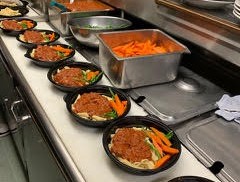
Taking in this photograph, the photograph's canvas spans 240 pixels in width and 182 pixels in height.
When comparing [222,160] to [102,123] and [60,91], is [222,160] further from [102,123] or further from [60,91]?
[60,91]

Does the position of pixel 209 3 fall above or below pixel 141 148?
above

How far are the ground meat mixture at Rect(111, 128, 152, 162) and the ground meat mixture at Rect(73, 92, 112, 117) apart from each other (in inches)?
5.4

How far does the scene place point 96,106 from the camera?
989 mm

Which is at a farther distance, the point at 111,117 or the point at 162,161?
the point at 111,117

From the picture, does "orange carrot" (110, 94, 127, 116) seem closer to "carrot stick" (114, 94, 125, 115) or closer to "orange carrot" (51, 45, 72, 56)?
"carrot stick" (114, 94, 125, 115)

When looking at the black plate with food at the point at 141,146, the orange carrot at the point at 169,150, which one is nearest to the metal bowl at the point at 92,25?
the black plate with food at the point at 141,146

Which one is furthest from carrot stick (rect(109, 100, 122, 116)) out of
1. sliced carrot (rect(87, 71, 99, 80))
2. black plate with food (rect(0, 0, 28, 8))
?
black plate with food (rect(0, 0, 28, 8))

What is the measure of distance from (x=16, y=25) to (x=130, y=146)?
124 centimetres

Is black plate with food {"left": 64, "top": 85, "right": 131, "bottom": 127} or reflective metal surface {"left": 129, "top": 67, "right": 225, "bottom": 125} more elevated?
black plate with food {"left": 64, "top": 85, "right": 131, "bottom": 127}

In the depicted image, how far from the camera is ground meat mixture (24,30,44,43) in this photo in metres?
1.52

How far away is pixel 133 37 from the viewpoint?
139cm

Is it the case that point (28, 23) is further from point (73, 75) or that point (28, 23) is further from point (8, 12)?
point (73, 75)

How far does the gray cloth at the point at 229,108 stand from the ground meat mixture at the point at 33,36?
101 centimetres

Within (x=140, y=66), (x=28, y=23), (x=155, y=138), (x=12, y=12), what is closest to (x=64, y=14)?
(x=28, y=23)
